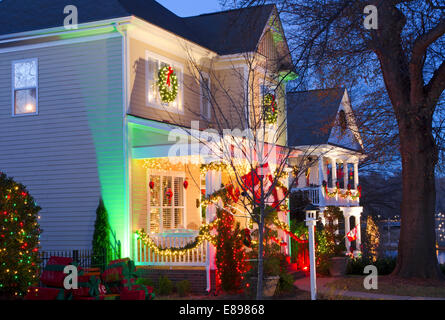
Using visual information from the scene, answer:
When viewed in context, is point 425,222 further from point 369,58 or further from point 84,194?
point 84,194

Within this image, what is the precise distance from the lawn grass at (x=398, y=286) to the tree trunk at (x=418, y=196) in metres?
0.52

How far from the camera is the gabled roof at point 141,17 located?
16.8m

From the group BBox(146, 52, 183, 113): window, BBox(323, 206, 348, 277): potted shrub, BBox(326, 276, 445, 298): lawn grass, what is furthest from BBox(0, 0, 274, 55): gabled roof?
BBox(323, 206, 348, 277): potted shrub

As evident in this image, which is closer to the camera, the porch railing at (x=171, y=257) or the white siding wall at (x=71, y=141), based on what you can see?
the porch railing at (x=171, y=257)

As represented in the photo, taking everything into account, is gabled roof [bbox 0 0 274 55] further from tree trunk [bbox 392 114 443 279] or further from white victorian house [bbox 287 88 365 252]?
white victorian house [bbox 287 88 365 252]

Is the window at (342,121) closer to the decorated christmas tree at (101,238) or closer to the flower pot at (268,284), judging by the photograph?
the flower pot at (268,284)

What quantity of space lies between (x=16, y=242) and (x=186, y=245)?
4.92 metres

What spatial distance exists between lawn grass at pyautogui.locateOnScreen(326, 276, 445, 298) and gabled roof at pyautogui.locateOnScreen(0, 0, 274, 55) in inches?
261

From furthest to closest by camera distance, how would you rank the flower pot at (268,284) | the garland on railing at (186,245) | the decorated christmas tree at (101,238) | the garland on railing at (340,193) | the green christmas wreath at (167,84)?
the garland on railing at (340,193)
the green christmas wreath at (167,84)
the decorated christmas tree at (101,238)
the garland on railing at (186,245)
the flower pot at (268,284)

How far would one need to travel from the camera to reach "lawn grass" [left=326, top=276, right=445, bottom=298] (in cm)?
1473

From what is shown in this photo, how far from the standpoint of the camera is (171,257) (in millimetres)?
15789

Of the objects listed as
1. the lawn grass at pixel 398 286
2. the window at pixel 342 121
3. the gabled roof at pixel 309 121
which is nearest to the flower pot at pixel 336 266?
the lawn grass at pixel 398 286
